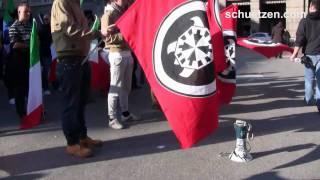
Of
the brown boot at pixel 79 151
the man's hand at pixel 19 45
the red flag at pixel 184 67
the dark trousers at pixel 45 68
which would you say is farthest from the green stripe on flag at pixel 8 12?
the red flag at pixel 184 67

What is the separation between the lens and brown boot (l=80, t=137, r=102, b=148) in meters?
5.83

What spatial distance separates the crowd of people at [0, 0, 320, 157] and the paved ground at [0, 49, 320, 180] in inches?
10.6

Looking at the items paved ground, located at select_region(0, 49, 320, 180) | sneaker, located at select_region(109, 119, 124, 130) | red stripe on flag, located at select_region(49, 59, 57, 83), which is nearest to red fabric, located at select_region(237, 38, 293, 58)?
paved ground, located at select_region(0, 49, 320, 180)

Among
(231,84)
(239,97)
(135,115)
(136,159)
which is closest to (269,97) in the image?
(239,97)

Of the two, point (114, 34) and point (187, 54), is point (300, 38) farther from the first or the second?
point (187, 54)

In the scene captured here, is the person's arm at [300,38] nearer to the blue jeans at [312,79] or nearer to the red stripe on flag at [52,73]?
the blue jeans at [312,79]

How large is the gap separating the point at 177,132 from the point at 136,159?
0.98m

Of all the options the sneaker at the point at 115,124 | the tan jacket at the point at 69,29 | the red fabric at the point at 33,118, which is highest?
the tan jacket at the point at 69,29

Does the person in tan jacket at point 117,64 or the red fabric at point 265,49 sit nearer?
the person in tan jacket at point 117,64

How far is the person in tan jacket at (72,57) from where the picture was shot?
5.33m

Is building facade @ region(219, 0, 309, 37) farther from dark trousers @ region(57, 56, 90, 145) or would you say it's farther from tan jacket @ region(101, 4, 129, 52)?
dark trousers @ region(57, 56, 90, 145)

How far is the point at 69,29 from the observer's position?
5285 mm

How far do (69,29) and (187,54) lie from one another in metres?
1.31

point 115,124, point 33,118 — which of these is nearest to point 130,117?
point 115,124
